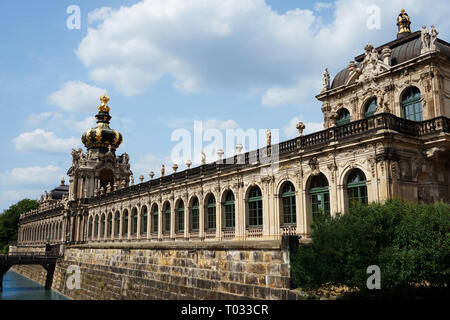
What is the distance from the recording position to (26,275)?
2389 inches

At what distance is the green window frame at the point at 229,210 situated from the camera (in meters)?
28.2

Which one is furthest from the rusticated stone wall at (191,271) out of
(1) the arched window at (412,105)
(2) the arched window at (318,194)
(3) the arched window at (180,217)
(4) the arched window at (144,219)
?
(1) the arched window at (412,105)

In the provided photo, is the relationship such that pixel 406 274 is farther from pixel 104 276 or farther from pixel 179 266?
pixel 104 276

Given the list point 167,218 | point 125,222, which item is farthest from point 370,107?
point 125,222

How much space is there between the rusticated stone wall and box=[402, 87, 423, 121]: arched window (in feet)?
42.0

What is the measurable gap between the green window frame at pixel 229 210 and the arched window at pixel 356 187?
9220 millimetres

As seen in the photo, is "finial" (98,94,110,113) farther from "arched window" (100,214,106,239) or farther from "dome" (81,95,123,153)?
"arched window" (100,214,106,239)

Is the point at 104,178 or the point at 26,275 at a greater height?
the point at 104,178

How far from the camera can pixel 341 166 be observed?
21094 millimetres

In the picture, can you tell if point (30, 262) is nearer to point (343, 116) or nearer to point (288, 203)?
point (288, 203)

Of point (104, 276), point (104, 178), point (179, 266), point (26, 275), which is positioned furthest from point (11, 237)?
point (179, 266)

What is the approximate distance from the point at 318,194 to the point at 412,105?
7671 mm

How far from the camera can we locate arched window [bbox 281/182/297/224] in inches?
932
